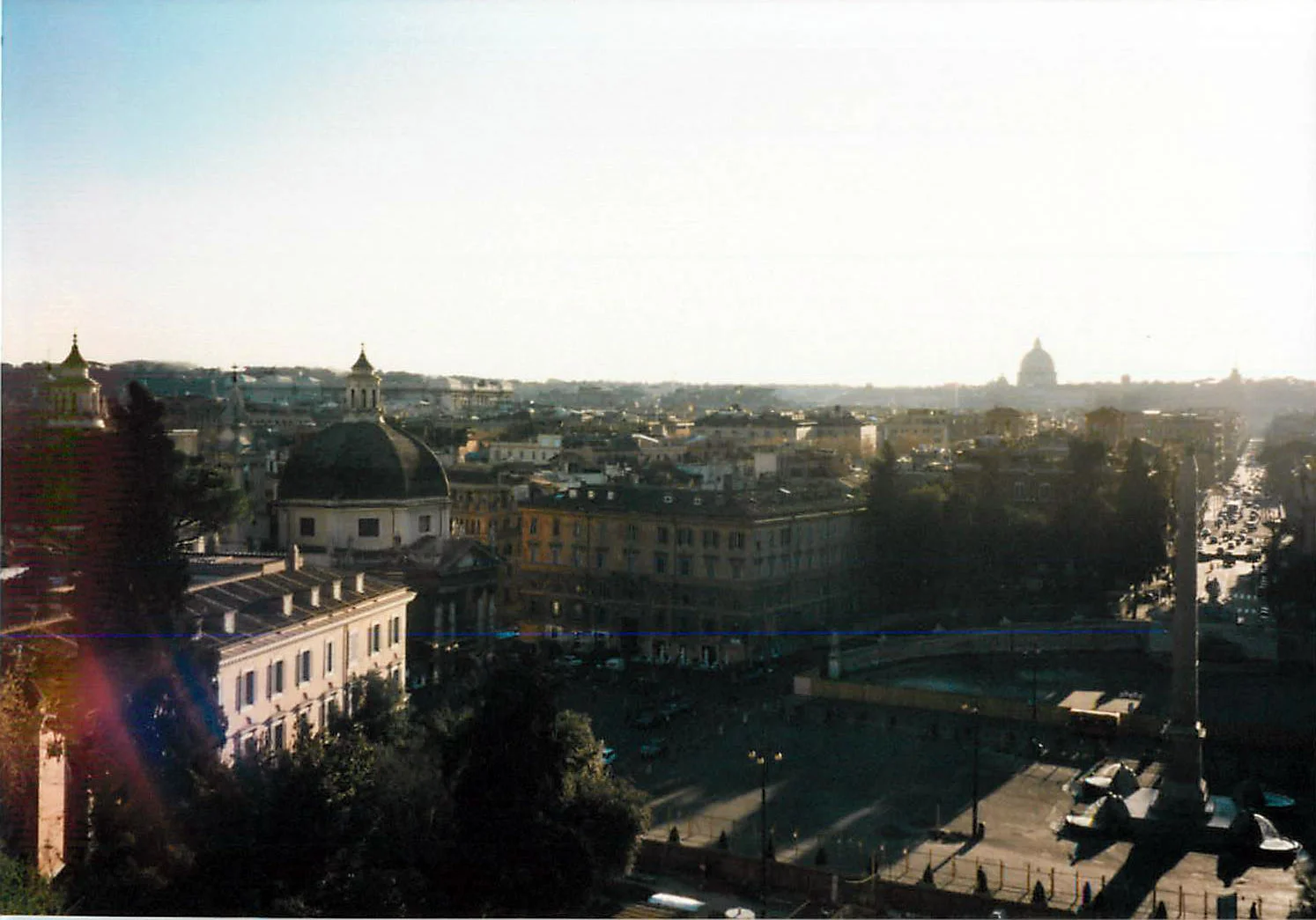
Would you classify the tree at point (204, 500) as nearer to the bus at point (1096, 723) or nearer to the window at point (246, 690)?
the window at point (246, 690)

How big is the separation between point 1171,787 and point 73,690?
8373 millimetres

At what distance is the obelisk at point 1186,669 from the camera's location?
1269 cm

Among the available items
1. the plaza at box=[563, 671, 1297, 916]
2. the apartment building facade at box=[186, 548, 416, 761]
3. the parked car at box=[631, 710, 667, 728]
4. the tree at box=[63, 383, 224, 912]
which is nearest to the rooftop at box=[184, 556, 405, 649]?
the apartment building facade at box=[186, 548, 416, 761]

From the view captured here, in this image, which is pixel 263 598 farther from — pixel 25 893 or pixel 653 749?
pixel 25 893

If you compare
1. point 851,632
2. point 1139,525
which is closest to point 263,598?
point 851,632

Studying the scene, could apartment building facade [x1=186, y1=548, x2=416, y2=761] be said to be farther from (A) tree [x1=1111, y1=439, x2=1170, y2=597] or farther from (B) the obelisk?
(A) tree [x1=1111, y1=439, x2=1170, y2=597]

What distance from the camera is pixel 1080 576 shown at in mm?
22922

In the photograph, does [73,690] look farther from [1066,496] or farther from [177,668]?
[1066,496]

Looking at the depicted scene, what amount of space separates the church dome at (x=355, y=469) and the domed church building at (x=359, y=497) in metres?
0.01

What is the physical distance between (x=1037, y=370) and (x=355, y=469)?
12.5 metres

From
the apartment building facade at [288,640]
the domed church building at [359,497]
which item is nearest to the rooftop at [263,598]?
the apartment building facade at [288,640]

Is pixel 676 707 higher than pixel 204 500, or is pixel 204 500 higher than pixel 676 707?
pixel 204 500

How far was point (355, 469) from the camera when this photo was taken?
67.6 feet

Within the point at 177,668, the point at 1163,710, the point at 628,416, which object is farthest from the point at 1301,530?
the point at 628,416
